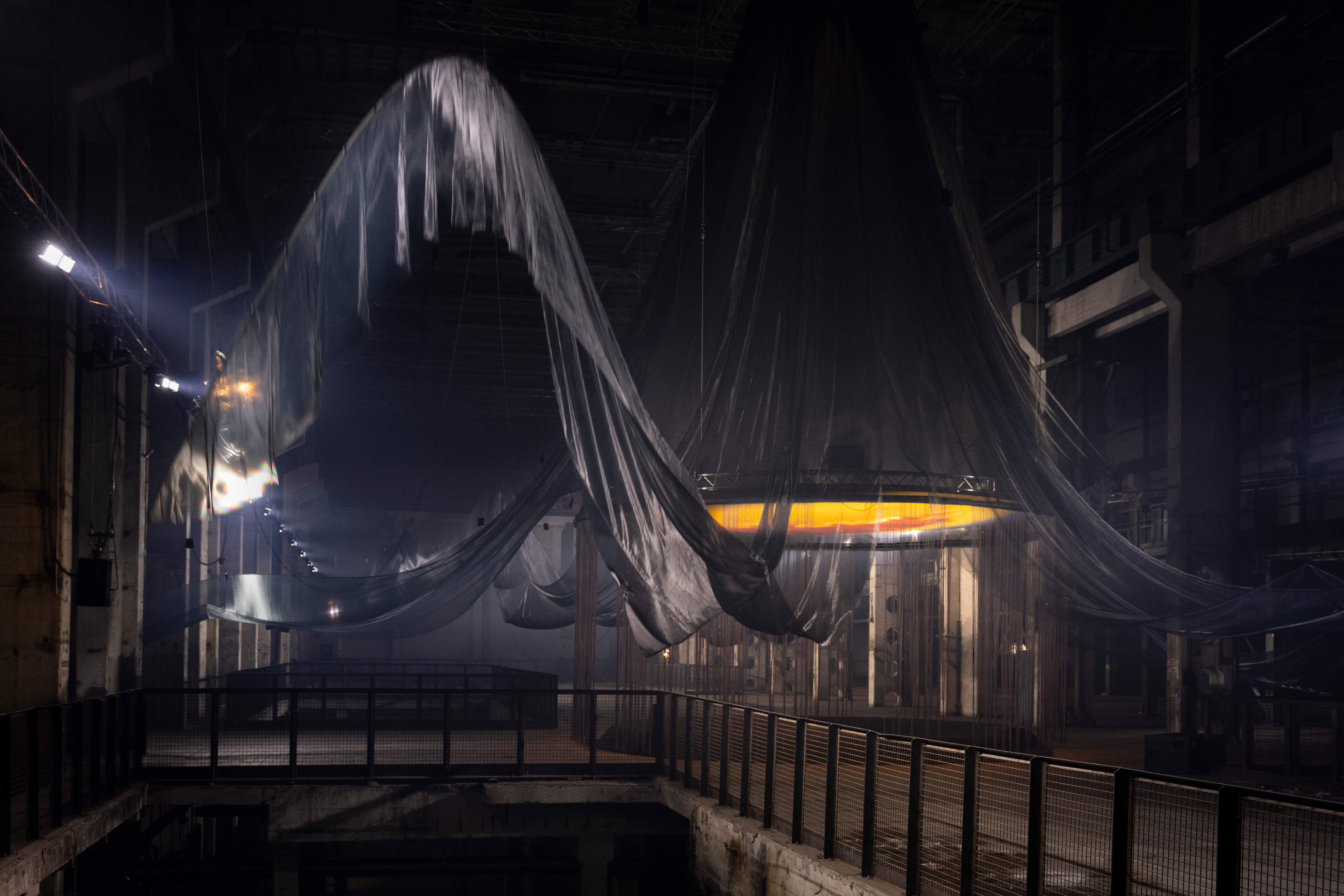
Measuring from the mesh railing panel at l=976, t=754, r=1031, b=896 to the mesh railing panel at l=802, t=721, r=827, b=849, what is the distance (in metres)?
2.02

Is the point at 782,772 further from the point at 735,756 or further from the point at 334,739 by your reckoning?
the point at 334,739

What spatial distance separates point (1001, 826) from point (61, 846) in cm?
682

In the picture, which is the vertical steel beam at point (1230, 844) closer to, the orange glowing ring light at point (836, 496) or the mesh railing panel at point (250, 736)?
the orange glowing ring light at point (836, 496)

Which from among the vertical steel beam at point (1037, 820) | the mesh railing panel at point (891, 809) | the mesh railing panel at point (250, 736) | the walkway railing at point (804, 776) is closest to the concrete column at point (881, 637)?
the walkway railing at point (804, 776)

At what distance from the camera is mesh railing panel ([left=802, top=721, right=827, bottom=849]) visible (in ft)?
29.5

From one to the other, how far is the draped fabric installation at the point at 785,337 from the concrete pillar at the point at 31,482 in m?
4.08

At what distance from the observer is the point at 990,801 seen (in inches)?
264

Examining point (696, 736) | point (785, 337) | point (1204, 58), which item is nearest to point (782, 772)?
point (696, 736)

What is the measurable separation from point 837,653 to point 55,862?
29.9ft

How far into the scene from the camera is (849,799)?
9.40 m

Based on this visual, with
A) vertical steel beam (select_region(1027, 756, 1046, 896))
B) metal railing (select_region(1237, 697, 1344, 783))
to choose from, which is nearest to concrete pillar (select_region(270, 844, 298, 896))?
vertical steel beam (select_region(1027, 756, 1046, 896))

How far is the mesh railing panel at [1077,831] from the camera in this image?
19.1 ft

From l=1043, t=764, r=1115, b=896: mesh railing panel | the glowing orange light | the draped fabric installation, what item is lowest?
l=1043, t=764, r=1115, b=896: mesh railing panel

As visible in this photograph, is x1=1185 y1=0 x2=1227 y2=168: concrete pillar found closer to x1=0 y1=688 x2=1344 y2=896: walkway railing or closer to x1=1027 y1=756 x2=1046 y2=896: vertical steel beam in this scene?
x1=0 y1=688 x2=1344 y2=896: walkway railing
